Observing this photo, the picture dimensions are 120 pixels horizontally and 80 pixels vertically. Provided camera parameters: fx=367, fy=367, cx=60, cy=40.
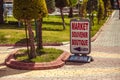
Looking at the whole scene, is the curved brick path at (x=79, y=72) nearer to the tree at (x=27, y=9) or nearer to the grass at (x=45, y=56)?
the grass at (x=45, y=56)

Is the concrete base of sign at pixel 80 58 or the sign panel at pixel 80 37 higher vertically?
the sign panel at pixel 80 37

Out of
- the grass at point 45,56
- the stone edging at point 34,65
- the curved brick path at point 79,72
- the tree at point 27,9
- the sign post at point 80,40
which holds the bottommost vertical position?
the curved brick path at point 79,72

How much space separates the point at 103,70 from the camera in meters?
15.6

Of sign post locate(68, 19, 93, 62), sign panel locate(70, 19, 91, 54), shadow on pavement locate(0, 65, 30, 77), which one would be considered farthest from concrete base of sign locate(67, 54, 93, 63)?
shadow on pavement locate(0, 65, 30, 77)

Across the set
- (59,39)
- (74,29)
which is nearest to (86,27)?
(74,29)

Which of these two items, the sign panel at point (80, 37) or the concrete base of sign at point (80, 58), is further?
the sign panel at point (80, 37)

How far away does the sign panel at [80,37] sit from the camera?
57.6 feet

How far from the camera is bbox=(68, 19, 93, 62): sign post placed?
1752 cm

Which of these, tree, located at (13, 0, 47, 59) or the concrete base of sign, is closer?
tree, located at (13, 0, 47, 59)

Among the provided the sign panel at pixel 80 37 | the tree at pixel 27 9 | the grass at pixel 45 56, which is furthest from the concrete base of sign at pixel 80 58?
the tree at pixel 27 9

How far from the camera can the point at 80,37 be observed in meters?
17.8

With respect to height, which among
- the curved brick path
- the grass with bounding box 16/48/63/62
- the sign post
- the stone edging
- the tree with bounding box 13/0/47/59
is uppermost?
the tree with bounding box 13/0/47/59

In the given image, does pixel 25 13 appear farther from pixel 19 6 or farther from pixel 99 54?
pixel 99 54

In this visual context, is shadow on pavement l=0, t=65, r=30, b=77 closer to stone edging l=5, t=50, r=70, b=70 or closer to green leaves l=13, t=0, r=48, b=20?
stone edging l=5, t=50, r=70, b=70
